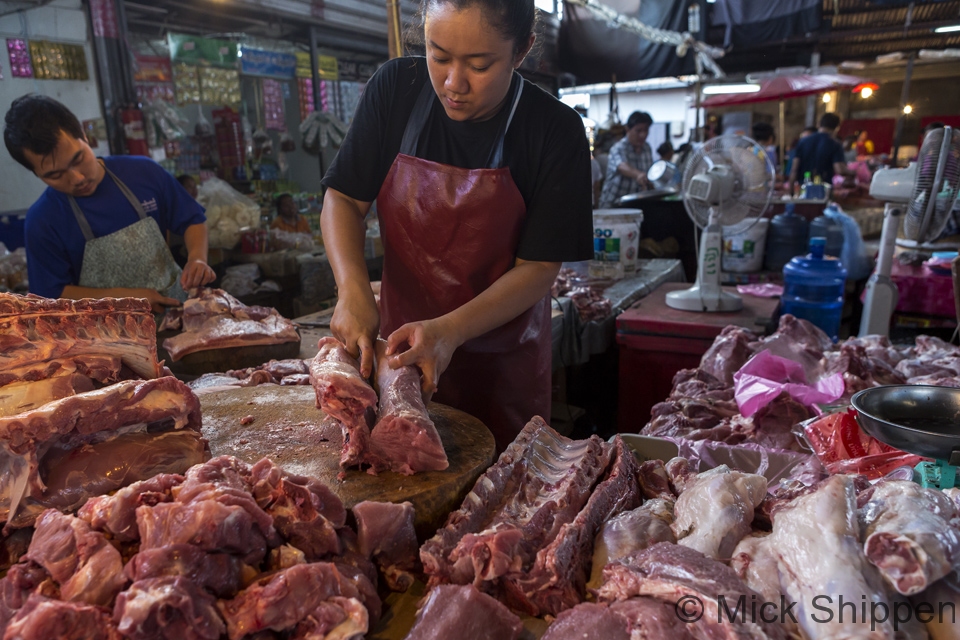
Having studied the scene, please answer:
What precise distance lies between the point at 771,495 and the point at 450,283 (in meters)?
1.46

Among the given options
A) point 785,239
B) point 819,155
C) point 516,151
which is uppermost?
point 819,155

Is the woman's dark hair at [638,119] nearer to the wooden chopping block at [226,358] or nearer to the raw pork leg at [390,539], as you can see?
the wooden chopping block at [226,358]

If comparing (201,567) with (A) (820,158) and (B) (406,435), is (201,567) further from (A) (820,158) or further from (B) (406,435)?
(A) (820,158)

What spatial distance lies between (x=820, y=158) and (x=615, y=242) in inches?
299

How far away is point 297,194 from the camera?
9836mm

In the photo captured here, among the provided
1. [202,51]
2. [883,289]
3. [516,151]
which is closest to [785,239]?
[883,289]

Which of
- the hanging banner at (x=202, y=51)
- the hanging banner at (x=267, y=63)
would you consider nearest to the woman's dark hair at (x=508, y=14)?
the hanging banner at (x=202, y=51)

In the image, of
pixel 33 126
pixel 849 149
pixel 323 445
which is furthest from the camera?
pixel 849 149

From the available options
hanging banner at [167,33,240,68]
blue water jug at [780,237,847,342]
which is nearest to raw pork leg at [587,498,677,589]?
blue water jug at [780,237,847,342]

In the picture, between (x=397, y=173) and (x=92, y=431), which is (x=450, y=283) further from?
(x=92, y=431)

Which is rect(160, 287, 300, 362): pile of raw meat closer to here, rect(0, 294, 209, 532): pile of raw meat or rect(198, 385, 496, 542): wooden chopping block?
rect(198, 385, 496, 542): wooden chopping block

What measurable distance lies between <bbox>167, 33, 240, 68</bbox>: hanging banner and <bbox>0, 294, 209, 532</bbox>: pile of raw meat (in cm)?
722

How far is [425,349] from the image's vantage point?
1.99 meters

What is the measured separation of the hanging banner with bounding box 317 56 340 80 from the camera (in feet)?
31.1
